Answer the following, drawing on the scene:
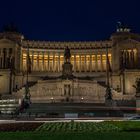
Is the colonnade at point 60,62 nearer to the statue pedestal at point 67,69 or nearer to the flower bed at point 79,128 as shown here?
the statue pedestal at point 67,69

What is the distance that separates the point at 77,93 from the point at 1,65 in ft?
111

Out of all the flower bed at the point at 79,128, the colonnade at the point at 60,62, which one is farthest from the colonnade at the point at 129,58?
the flower bed at the point at 79,128

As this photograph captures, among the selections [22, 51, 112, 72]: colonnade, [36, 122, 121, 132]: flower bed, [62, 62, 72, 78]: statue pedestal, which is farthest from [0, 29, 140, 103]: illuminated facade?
[36, 122, 121, 132]: flower bed

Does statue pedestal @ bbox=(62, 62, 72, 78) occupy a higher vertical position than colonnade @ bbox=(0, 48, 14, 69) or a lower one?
lower

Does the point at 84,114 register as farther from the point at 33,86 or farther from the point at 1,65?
the point at 1,65

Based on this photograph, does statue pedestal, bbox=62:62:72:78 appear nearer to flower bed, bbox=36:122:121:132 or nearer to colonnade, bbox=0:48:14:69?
colonnade, bbox=0:48:14:69

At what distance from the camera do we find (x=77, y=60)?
398 feet

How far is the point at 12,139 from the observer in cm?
1798

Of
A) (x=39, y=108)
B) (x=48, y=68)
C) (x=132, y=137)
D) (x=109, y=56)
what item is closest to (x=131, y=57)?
(x=109, y=56)

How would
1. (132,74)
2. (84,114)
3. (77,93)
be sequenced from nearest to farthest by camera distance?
(84,114) → (77,93) → (132,74)

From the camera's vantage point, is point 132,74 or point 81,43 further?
point 81,43

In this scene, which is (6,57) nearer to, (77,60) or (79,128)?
(77,60)

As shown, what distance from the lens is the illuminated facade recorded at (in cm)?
10238

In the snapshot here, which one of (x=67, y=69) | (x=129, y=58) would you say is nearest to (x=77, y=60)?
(x=129, y=58)
